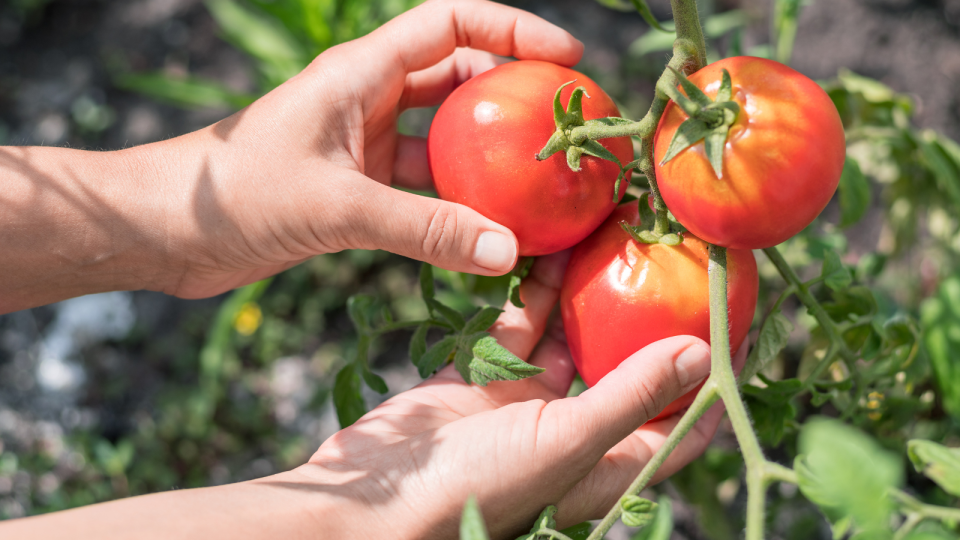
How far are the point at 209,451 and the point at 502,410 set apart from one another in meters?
1.62

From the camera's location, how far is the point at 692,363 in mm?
1055

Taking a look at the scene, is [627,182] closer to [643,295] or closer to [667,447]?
[643,295]

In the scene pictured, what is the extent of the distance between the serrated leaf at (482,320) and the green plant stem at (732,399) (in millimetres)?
376

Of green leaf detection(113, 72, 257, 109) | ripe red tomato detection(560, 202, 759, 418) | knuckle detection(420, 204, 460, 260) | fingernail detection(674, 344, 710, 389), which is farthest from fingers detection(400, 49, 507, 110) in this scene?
fingernail detection(674, 344, 710, 389)

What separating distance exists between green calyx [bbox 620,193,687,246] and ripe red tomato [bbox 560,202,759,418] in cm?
1

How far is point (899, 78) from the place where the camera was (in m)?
2.33

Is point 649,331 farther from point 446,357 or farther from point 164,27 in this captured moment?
point 164,27

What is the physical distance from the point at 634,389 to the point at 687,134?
0.42m

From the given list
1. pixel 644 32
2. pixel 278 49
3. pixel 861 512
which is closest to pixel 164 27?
pixel 278 49

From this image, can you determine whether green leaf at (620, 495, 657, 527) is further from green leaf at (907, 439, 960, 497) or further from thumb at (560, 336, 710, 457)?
green leaf at (907, 439, 960, 497)

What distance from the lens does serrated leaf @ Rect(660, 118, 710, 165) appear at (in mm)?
844

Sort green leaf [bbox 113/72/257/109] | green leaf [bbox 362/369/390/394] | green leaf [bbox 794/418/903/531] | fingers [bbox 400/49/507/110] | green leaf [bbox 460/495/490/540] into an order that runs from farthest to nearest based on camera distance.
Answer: green leaf [bbox 113/72/257/109]
fingers [bbox 400/49/507/110]
green leaf [bbox 362/369/390/394]
green leaf [bbox 460/495/490/540]
green leaf [bbox 794/418/903/531]

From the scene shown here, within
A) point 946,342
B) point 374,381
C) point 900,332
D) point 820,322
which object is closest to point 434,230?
point 374,381

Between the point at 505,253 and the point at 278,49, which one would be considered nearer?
the point at 505,253
